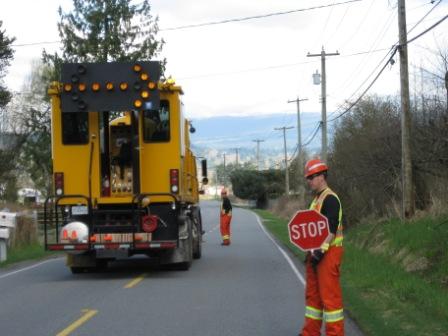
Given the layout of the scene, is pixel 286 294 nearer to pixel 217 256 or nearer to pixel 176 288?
pixel 176 288

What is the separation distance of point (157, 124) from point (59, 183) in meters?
2.26

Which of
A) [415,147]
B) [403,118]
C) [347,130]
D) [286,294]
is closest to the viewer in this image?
[286,294]

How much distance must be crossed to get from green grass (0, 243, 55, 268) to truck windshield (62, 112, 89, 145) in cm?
520

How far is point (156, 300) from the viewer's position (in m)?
11.1

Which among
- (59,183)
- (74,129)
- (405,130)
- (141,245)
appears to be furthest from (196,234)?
(405,130)

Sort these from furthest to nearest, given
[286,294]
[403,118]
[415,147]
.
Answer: [415,147] → [403,118] → [286,294]

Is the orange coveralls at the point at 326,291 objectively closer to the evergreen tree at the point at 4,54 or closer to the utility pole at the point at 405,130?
the utility pole at the point at 405,130

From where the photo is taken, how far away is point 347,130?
35531mm

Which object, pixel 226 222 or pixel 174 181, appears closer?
pixel 174 181

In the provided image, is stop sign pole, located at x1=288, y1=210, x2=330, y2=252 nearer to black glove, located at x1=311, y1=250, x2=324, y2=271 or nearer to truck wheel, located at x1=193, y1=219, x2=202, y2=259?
black glove, located at x1=311, y1=250, x2=324, y2=271

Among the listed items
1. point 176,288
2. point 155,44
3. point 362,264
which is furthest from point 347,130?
point 176,288

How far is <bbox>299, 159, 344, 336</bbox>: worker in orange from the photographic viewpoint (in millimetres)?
7004

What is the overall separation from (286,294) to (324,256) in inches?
185

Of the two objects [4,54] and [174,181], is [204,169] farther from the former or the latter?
[4,54]
